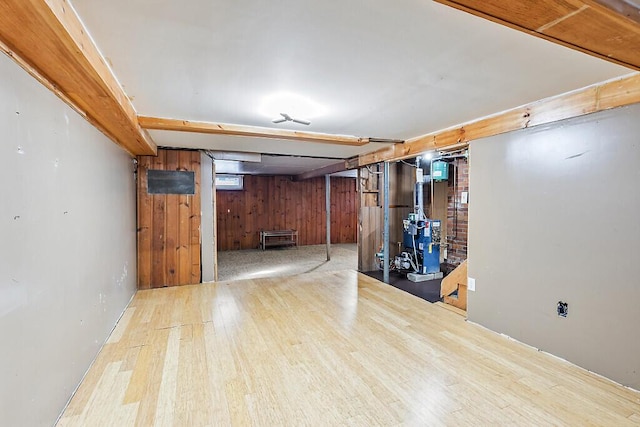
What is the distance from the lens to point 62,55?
4.64ft

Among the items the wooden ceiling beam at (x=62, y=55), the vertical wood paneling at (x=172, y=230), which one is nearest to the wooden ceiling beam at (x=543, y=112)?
the wooden ceiling beam at (x=62, y=55)

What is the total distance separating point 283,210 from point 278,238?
86 centimetres

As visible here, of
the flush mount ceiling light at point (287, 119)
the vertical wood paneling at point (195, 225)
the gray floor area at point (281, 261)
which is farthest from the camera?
the gray floor area at point (281, 261)

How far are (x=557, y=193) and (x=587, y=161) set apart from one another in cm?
29

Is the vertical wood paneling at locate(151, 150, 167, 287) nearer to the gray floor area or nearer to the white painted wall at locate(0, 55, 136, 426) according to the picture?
the gray floor area

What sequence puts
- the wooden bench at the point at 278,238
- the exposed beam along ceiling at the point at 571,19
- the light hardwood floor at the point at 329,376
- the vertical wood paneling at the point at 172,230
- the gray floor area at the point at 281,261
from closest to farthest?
the exposed beam along ceiling at the point at 571,19 < the light hardwood floor at the point at 329,376 < the vertical wood paneling at the point at 172,230 < the gray floor area at the point at 281,261 < the wooden bench at the point at 278,238

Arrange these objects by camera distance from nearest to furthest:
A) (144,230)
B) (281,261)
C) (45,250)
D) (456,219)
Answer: (45,250) < (144,230) < (456,219) < (281,261)

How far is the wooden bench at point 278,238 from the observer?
848 centimetres

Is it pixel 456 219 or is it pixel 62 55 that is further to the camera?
pixel 456 219

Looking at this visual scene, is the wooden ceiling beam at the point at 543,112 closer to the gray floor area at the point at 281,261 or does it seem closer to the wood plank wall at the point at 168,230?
the gray floor area at the point at 281,261

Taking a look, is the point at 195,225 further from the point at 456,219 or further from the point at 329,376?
the point at 456,219

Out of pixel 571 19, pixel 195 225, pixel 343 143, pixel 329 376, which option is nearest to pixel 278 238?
pixel 195 225

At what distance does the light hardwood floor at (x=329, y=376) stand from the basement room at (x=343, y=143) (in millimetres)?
16

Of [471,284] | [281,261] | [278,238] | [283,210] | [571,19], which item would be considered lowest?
[281,261]
